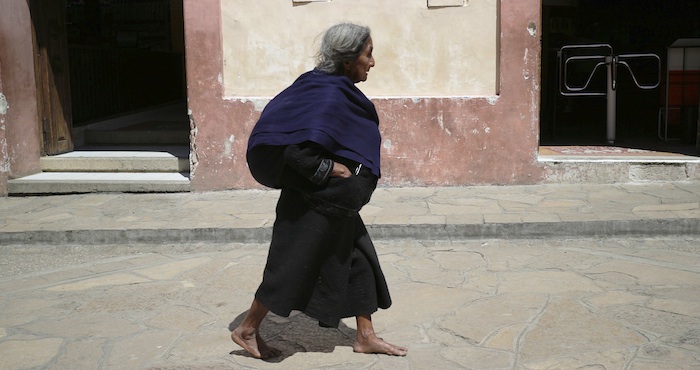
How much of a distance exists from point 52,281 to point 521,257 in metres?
3.46

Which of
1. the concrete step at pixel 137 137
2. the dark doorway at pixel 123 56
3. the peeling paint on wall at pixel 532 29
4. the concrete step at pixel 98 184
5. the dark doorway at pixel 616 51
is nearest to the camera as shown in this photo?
the peeling paint on wall at pixel 532 29

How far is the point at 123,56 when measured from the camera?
1375 centimetres

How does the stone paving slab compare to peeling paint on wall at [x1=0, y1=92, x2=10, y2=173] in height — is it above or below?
below

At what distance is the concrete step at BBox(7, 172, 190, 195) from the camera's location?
8.45 m

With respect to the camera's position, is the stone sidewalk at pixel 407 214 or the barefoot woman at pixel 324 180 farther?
the stone sidewalk at pixel 407 214

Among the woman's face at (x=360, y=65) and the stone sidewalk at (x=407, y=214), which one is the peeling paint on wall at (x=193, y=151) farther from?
the woman's face at (x=360, y=65)

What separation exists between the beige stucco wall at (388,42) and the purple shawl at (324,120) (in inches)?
187

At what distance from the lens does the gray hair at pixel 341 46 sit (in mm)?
3533

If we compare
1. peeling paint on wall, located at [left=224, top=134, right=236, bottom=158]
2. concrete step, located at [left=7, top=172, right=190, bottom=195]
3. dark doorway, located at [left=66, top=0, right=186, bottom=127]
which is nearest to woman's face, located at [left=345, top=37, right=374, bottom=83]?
peeling paint on wall, located at [left=224, top=134, right=236, bottom=158]

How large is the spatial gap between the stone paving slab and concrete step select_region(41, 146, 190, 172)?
273 centimetres

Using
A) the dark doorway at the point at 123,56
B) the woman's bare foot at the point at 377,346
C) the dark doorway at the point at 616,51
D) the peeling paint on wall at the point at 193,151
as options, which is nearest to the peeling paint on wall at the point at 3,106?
the peeling paint on wall at the point at 193,151

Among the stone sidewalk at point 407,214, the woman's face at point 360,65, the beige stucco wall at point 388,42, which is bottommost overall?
the stone sidewalk at point 407,214

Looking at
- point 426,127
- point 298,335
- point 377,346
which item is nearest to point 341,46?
point 377,346

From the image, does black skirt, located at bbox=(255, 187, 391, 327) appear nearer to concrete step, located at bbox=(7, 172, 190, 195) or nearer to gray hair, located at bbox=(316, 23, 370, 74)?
gray hair, located at bbox=(316, 23, 370, 74)
